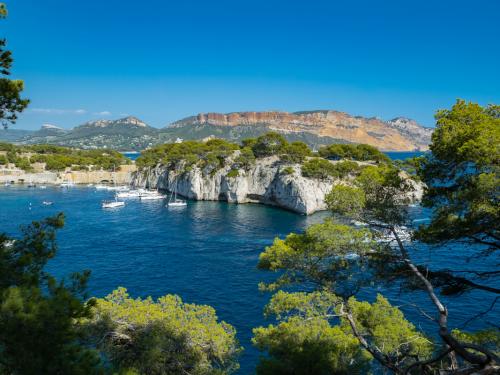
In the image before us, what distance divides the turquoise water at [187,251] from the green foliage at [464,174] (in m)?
2.41

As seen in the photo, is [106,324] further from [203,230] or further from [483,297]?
[203,230]

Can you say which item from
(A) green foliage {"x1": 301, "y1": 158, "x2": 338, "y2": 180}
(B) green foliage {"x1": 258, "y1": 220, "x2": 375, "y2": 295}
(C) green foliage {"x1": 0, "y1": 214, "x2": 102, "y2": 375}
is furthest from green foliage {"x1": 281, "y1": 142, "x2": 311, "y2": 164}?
(C) green foliage {"x1": 0, "y1": 214, "x2": 102, "y2": 375}

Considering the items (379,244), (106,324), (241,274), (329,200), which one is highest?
(329,200)

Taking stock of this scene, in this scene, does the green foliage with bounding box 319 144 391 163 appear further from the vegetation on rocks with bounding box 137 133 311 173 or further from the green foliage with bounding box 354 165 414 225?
the green foliage with bounding box 354 165 414 225

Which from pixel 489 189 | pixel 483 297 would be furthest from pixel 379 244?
pixel 483 297

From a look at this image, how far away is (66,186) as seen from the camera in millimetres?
90812

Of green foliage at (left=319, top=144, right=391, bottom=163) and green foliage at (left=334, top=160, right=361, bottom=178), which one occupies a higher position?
green foliage at (left=319, top=144, right=391, bottom=163)

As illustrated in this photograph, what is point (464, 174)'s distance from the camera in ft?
28.8

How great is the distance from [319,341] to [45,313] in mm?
8503

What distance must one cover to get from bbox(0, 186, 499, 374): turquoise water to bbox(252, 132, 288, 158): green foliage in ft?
45.0

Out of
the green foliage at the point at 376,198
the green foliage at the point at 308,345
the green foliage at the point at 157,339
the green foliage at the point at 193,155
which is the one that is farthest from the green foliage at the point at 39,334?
the green foliage at the point at 193,155

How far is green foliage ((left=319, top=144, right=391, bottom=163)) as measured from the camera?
70.1 meters

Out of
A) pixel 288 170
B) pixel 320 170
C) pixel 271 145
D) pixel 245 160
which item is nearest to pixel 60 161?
pixel 245 160

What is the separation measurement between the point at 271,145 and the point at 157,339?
61519 millimetres
